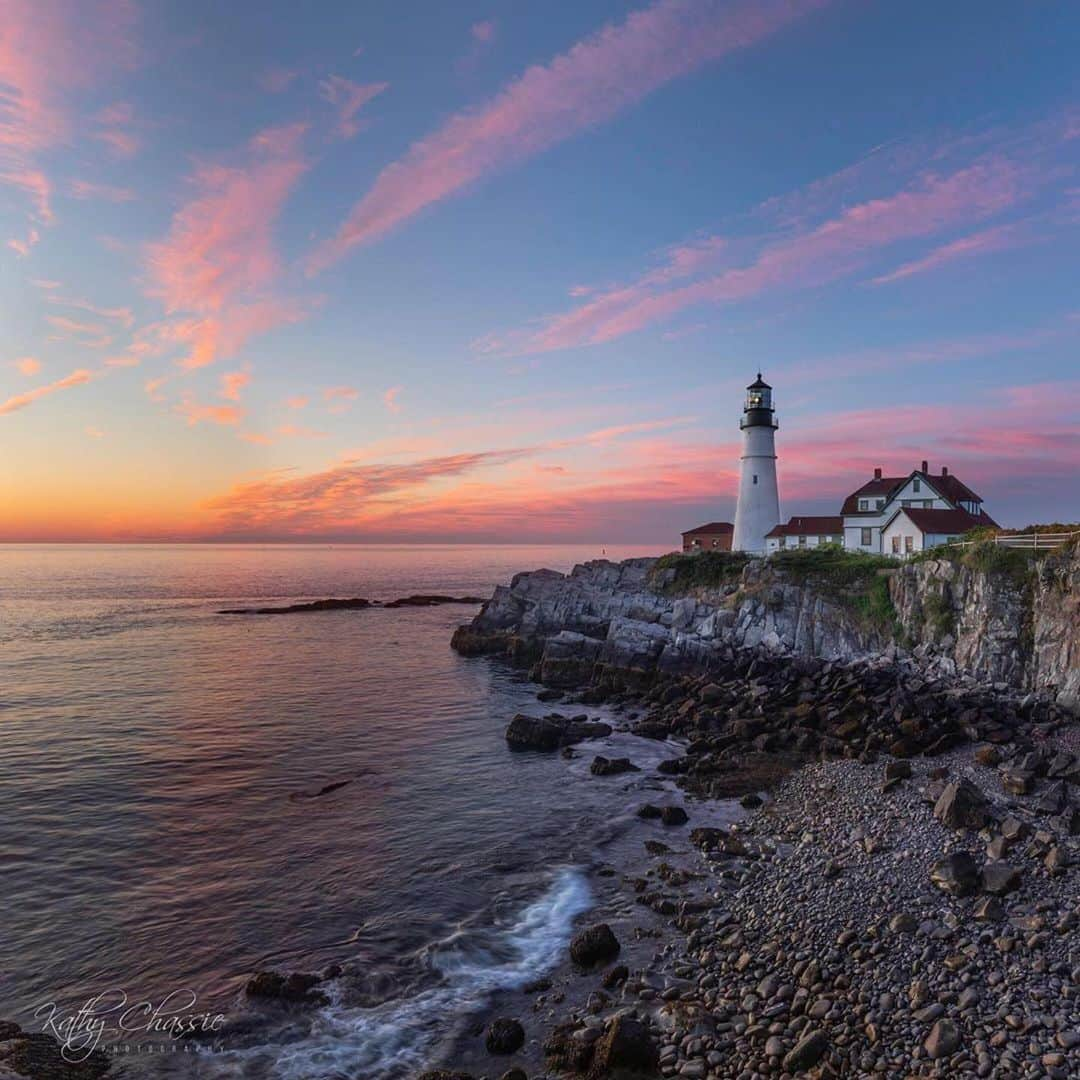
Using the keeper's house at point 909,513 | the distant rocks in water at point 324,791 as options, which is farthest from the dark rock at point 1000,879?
the keeper's house at point 909,513

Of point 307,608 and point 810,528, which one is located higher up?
point 810,528

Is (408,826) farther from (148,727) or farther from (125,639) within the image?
(125,639)

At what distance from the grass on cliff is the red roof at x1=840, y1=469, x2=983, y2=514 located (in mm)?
10662

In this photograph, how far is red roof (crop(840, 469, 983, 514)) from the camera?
51375mm

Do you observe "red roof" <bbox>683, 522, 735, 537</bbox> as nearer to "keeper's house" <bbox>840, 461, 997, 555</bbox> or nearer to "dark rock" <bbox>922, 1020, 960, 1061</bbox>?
"keeper's house" <bbox>840, 461, 997, 555</bbox>

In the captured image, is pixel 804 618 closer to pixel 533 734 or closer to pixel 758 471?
pixel 533 734

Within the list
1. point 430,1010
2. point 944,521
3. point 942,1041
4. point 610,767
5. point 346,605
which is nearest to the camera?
point 942,1041

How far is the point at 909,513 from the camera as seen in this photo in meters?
47.4

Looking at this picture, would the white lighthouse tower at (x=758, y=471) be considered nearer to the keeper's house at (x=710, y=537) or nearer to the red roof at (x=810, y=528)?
the red roof at (x=810, y=528)

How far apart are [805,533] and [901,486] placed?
28.8 ft

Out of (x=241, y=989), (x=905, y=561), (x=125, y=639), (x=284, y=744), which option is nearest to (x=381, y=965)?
(x=241, y=989)

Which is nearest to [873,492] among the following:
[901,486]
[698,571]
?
[901,486]

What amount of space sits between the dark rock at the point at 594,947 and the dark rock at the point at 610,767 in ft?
34.7

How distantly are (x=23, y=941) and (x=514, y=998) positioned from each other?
33.0 ft
